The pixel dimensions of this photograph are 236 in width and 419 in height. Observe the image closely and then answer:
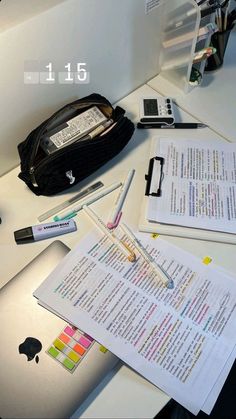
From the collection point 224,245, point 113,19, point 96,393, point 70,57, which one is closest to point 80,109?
point 70,57

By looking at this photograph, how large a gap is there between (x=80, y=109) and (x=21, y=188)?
0.24 meters

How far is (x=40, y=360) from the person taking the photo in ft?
2.18

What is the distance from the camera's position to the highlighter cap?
0.80 metres

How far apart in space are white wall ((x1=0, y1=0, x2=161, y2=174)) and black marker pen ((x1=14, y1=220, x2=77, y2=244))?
0.19 m

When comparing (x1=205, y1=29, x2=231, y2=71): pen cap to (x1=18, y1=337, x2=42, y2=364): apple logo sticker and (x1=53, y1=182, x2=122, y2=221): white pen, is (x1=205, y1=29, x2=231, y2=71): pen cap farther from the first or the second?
(x1=18, y1=337, x2=42, y2=364): apple logo sticker

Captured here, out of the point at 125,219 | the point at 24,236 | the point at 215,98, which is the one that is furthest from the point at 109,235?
the point at 215,98

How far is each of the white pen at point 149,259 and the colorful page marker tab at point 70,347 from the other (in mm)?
180

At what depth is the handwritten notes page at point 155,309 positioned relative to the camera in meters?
0.65

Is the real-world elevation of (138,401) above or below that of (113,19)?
below

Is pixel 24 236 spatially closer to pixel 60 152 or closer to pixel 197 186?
pixel 60 152

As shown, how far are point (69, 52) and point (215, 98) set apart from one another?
46cm

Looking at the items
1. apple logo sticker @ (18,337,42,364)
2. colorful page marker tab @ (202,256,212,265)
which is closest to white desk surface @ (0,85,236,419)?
colorful page marker tab @ (202,256,212,265)

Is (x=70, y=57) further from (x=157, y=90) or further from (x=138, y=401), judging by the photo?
(x=138, y=401)

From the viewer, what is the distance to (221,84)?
3.71 feet
